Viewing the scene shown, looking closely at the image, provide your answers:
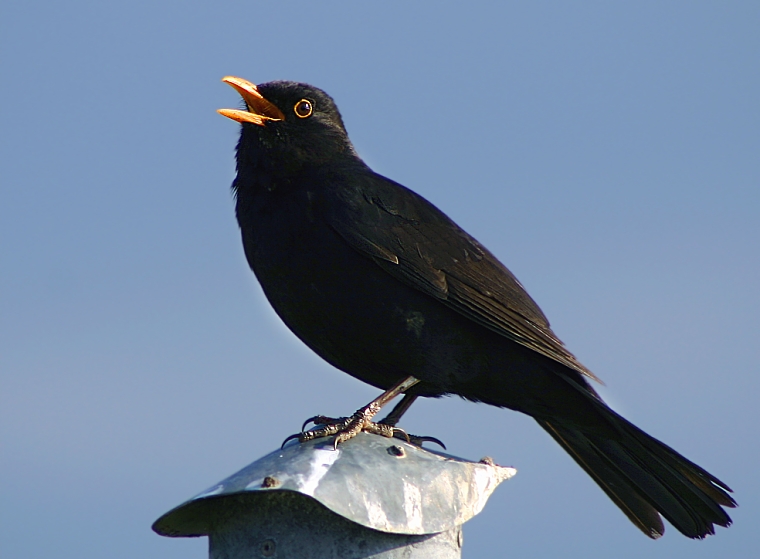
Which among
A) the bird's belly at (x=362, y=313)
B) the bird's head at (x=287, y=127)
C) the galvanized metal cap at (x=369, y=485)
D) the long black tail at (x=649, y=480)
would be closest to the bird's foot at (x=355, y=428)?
the bird's belly at (x=362, y=313)

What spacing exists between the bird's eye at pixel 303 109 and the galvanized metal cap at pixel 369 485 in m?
2.82

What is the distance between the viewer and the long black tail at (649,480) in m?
5.35

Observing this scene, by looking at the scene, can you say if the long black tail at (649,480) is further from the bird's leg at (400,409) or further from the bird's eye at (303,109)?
the bird's eye at (303,109)

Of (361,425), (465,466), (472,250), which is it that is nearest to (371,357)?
(361,425)

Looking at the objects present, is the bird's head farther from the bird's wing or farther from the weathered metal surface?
the weathered metal surface

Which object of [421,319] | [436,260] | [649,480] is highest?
[436,260]

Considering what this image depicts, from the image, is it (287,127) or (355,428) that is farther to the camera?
(287,127)

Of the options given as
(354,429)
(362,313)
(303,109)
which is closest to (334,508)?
(354,429)

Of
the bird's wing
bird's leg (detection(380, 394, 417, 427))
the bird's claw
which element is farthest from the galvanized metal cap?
bird's leg (detection(380, 394, 417, 427))

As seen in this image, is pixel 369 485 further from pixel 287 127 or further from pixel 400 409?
pixel 287 127

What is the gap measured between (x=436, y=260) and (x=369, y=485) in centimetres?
228

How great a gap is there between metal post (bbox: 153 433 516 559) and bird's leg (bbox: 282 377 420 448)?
0.56m

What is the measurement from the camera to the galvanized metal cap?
3680 mm

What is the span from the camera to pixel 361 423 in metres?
5.12
